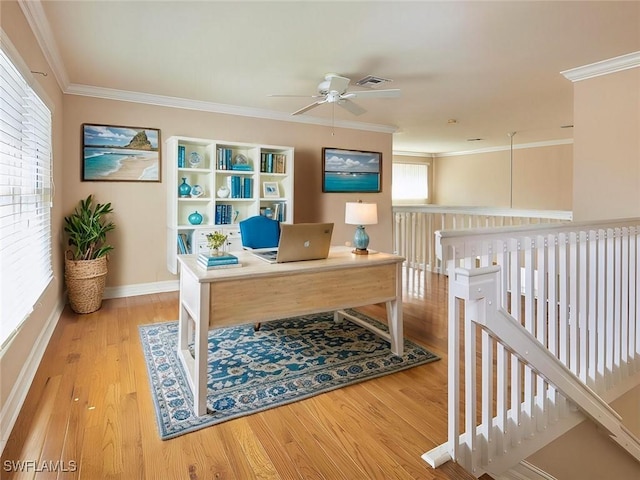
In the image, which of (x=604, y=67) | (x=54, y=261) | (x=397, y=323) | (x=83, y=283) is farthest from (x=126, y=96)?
(x=604, y=67)

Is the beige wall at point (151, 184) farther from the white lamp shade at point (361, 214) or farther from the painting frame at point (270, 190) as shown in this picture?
the white lamp shade at point (361, 214)

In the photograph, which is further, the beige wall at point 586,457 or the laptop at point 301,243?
the laptop at point 301,243

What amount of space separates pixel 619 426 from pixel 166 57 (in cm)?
398

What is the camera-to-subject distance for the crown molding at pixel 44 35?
89.8 inches

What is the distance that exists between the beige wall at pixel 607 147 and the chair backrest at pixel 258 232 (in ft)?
9.23

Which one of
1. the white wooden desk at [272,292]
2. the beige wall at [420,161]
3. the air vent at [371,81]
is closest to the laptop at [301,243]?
the white wooden desk at [272,292]

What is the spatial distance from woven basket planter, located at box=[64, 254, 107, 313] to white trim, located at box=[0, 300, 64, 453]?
1.77 feet

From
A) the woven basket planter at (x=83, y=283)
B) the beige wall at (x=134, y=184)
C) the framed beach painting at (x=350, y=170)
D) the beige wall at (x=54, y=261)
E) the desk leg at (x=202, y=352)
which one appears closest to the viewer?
the beige wall at (x=54, y=261)

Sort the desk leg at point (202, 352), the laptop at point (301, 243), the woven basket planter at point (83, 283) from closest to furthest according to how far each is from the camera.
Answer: the desk leg at point (202, 352) → the laptop at point (301, 243) → the woven basket planter at point (83, 283)

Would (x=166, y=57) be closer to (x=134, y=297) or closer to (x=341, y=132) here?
(x=134, y=297)

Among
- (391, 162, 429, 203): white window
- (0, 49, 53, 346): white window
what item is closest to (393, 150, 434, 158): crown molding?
(391, 162, 429, 203): white window

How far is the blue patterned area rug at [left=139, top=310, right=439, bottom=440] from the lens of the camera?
2098 mm

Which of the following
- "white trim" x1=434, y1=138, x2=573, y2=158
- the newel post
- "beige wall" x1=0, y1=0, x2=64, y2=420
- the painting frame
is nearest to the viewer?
the newel post

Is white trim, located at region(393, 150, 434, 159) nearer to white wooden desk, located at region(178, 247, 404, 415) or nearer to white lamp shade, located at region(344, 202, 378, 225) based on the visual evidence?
white lamp shade, located at region(344, 202, 378, 225)
